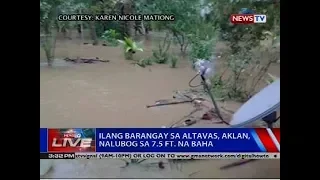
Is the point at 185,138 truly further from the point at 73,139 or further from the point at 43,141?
the point at 43,141

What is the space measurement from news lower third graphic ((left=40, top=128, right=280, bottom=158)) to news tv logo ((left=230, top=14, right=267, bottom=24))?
0.90 meters

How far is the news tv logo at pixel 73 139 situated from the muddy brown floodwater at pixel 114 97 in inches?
2.0

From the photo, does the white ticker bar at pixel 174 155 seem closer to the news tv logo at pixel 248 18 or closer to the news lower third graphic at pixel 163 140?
the news lower third graphic at pixel 163 140

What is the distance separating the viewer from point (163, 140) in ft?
9.36

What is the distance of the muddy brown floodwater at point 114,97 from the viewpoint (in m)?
2.85

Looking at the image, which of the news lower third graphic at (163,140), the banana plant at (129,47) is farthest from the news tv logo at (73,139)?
the banana plant at (129,47)

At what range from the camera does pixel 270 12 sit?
→ 2.84m

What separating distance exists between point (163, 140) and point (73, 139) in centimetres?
75

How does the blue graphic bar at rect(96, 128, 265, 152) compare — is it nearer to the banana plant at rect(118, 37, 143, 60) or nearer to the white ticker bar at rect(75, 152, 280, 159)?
the white ticker bar at rect(75, 152, 280, 159)

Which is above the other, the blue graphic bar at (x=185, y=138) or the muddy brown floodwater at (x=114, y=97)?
the muddy brown floodwater at (x=114, y=97)

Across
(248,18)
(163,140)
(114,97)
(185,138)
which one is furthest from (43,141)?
(248,18)

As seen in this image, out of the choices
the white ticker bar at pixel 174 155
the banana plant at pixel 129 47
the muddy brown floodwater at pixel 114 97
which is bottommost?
the white ticker bar at pixel 174 155

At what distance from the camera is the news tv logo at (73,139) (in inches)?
112
